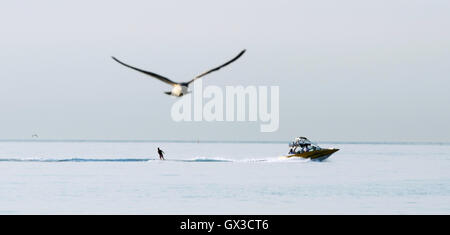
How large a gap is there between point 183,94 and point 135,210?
28.9 feet

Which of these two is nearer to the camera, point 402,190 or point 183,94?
point 183,94

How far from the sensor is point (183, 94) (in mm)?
24938

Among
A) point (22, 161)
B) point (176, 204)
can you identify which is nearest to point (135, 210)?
point (176, 204)

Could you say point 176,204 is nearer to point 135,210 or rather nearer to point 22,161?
point 135,210
